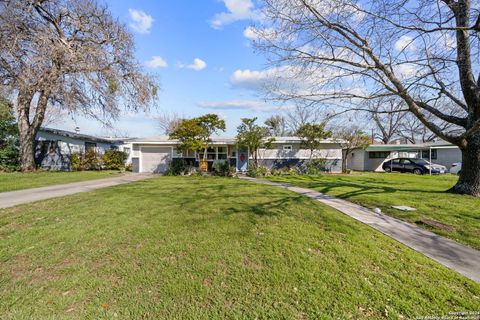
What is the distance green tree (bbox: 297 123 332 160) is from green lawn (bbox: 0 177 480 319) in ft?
40.4

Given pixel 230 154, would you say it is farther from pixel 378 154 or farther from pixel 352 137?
pixel 378 154

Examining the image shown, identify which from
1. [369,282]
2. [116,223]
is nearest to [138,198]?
[116,223]

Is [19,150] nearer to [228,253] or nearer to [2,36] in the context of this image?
[2,36]

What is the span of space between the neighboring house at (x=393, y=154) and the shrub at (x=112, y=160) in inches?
896

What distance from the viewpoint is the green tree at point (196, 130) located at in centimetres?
1410

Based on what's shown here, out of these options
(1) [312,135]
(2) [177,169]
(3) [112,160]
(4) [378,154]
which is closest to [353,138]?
(1) [312,135]

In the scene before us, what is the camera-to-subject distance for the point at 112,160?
1881 cm

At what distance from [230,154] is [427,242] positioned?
49.2 feet

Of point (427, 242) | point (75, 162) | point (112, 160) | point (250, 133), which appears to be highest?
point (250, 133)

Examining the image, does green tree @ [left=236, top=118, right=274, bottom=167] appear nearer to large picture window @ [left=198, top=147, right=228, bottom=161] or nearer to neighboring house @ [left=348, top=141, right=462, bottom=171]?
large picture window @ [left=198, top=147, right=228, bottom=161]

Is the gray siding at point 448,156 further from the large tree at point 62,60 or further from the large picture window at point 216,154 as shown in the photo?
the large tree at point 62,60

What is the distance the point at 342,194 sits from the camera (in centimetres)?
871

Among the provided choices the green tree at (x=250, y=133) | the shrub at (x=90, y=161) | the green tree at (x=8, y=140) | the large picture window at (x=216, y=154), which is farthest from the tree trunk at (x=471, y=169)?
the green tree at (x=8, y=140)

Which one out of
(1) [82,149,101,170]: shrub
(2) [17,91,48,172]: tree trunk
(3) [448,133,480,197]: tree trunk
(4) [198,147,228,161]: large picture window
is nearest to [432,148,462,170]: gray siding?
(3) [448,133,480,197]: tree trunk
